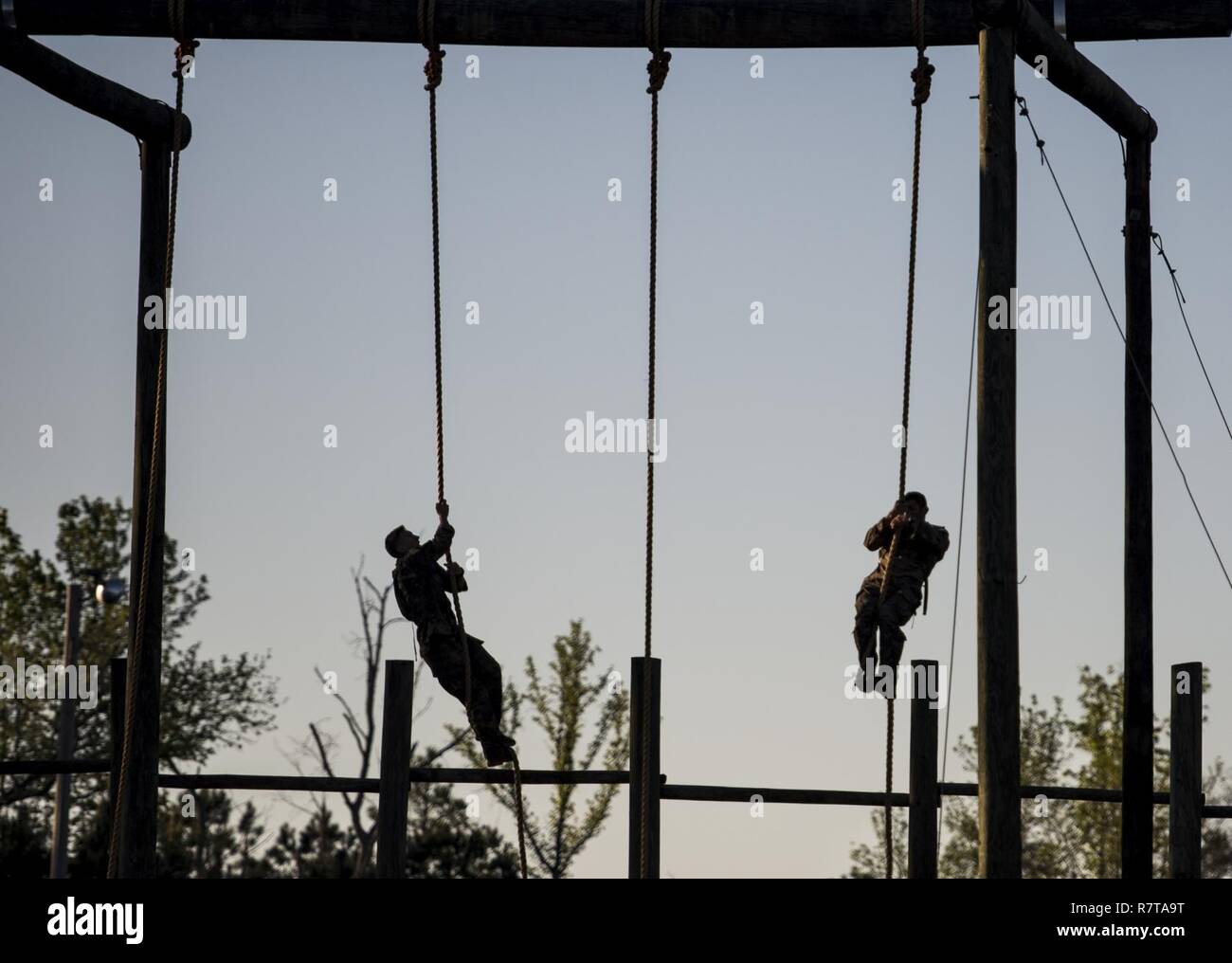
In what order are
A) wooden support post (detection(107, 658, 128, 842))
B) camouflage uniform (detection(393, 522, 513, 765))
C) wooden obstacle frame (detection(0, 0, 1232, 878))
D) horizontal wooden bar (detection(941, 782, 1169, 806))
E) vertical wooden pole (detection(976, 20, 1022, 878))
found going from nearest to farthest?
vertical wooden pole (detection(976, 20, 1022, 878)), wooden obstacle frame (detection(0, 0, 1232, 878)), camouflage uniform (detection(393, 522, 513, 765)), wooden support post (detection(107, 658, 128, 842)), horizontal wooden bar (detection(941, 782, 1169, 806))

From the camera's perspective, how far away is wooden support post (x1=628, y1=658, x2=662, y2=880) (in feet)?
32.9

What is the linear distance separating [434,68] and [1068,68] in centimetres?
281

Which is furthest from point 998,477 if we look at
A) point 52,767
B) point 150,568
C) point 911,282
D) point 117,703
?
point 52,767

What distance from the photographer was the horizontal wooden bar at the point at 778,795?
10.2 meters

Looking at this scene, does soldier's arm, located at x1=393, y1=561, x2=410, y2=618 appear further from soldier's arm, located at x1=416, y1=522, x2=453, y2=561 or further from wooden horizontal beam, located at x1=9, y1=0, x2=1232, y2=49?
wooden horizontal beam, located at x1=9, y1=0, x2=1232, y2=49

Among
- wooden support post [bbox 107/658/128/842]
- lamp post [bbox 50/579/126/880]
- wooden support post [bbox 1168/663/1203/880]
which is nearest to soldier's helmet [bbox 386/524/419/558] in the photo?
wooden support post [bbox 107/658/128/842]

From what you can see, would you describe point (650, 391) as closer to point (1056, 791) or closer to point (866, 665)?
point (866, 665)

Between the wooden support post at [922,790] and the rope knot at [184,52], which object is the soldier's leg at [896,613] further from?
the rope knot at [184,52]

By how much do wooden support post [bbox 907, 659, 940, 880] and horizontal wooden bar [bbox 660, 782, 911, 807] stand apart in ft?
0.27

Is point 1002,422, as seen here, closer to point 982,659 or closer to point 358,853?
point 982,659

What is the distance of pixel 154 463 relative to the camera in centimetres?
964

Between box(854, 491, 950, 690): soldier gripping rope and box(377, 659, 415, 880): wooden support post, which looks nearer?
box(854, 491, 950, 690): soldier gripping rope
